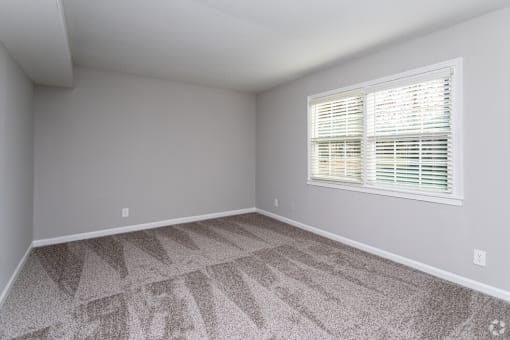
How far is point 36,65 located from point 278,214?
12.6 ft

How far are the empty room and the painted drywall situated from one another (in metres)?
0.03

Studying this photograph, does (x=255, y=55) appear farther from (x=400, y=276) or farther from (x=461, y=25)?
(x=400, y=276)

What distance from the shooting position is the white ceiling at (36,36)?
5.48ft

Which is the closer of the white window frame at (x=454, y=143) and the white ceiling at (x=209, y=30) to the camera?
the white ceiling at (x=209, y=30)

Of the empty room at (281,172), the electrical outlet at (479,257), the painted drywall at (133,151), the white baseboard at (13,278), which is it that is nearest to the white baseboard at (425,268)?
the empty room at (281,172)

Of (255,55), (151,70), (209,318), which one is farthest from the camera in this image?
(151,70)

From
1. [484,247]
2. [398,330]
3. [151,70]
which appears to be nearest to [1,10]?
[151,70]

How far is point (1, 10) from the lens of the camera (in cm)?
168

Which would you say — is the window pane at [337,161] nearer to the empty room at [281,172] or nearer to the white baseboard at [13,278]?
the empty room at [281,172]

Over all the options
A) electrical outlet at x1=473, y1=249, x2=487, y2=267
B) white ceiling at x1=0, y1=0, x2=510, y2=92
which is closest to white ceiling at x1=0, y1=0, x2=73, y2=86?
white ceiling at x1=0, y1=0, x2=510, y2=92

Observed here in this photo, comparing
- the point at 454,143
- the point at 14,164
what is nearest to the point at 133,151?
the point at 14,164

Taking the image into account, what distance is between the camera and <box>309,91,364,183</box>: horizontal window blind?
11.0ft

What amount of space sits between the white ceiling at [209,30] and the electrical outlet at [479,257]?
2069mm

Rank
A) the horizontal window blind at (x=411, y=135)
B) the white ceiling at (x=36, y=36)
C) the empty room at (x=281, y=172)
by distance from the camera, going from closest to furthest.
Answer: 1. the white ceiling at (x=36, y=36)
2. the empty room at (x=281, y=172)
3. the horizontal window blind at (x=411, y=135)
